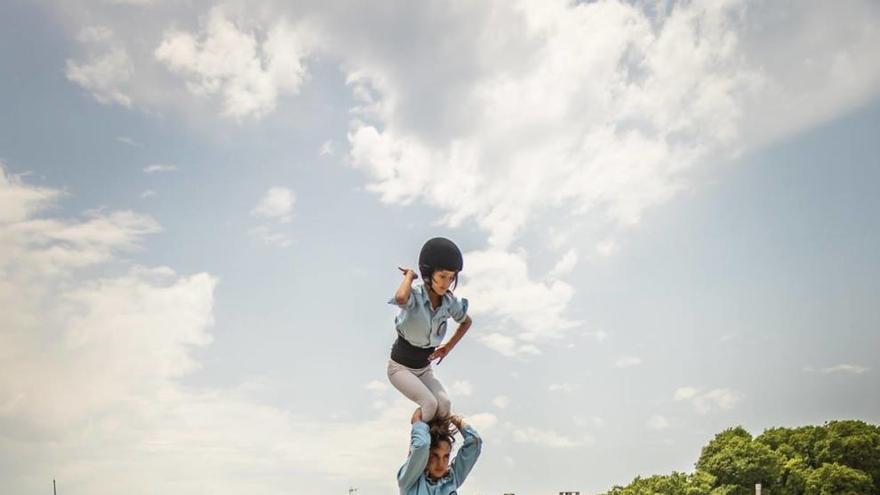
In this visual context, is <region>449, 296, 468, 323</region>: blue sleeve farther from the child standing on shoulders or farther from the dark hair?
the dark hair

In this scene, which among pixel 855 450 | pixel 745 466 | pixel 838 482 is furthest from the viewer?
pixel 855 450

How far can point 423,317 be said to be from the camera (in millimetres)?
6082

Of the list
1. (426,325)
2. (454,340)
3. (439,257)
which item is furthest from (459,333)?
(439,257)

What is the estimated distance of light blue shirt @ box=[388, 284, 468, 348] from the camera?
604cm

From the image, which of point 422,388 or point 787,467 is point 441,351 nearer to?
point 422,388

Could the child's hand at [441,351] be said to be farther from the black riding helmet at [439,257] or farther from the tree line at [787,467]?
the tree line at [787,467]

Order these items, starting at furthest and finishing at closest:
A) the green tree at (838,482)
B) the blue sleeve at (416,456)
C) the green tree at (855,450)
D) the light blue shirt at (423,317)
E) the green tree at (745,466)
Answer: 1. the green tree at (855,450)
2. the green tree at (838,482)
3. the green tree at (745,466)
4. the light blue shirt at (423,317)
5. the blue sleeve at (416,456)

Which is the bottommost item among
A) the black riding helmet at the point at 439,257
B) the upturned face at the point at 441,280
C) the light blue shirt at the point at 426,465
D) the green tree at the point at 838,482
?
the light blue shirt at the point at 426,465

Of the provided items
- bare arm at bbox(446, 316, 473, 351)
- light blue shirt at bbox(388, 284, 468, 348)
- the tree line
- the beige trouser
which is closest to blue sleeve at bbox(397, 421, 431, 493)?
the beige trouser

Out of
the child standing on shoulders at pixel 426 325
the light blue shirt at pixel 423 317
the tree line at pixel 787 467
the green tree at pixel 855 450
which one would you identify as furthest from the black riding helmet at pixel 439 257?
the green tree at pixel 855 450

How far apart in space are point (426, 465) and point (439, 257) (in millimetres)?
1472

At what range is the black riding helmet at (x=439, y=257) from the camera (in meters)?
6.04

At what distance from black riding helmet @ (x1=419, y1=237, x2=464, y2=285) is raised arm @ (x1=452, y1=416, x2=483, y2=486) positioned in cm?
107

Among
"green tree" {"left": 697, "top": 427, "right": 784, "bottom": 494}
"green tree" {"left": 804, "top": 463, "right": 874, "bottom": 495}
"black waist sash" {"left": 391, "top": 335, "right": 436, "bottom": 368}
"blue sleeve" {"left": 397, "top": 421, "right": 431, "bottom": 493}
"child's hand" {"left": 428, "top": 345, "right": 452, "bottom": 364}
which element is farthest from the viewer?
"green tree" {"left": 804, "top": 463, "right": 874, "bottom": 495}
